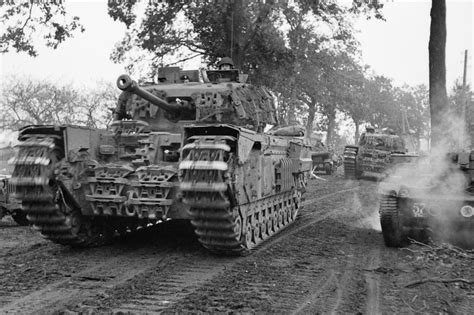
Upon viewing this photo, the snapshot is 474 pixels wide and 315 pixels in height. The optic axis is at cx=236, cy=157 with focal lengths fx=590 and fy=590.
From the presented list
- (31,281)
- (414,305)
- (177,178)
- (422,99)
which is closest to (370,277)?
(414,305)

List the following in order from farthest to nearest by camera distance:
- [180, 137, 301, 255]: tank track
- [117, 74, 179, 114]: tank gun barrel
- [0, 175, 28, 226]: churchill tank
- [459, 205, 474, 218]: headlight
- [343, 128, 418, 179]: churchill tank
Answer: [343, 128, 418, 179]: churchill tank
[0, 175, 28, 226]: churchill tank
[117, 74, 179, 114]: tank gun barrel
[459, 205, 474, 218]: headlight
[180, 137, 301, 255]: tank track

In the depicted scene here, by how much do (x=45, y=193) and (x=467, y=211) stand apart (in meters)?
6.27

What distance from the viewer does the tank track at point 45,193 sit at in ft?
28.0

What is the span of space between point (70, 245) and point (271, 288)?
408 cm

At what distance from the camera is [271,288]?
6.91 meters

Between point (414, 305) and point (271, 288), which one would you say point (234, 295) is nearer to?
point (271, 288)

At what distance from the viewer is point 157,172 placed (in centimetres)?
868

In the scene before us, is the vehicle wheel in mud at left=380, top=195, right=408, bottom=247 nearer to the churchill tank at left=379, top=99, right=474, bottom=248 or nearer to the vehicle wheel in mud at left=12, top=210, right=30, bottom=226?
the churchill tank at left=379, top=99, right=474, bottom=248

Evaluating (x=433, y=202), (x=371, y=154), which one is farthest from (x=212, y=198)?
(x=371, y=154)

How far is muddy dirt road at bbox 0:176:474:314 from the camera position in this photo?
612 cm

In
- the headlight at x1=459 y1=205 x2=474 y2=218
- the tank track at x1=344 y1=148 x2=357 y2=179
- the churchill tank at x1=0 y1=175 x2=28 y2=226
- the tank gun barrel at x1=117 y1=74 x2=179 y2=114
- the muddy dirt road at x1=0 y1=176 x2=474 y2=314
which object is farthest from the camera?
the tank track at x1=344 y1=148 x2=357 y2=179

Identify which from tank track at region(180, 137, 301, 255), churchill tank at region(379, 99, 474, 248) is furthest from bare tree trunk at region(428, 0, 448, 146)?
tank track at region(180, 137, 301, 255)

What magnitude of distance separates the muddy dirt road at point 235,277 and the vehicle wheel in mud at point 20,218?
4.17 ft

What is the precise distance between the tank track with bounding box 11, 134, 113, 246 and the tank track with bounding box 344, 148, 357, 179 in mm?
21172
